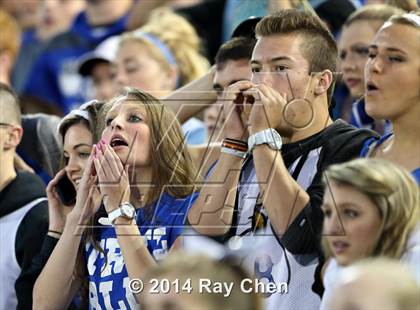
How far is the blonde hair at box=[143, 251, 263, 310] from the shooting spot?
11.4ft

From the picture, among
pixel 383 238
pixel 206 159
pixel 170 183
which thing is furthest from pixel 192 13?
pixel 383 238

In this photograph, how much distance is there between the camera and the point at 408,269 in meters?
3.92

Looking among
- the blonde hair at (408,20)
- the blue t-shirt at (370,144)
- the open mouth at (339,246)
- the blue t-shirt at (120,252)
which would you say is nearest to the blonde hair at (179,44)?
the blue t-shirt at (120,252)

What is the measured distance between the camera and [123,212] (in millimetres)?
4730

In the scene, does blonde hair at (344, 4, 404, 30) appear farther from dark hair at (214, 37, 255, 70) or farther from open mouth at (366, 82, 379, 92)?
open mouth at (366, 82, 379, 92)

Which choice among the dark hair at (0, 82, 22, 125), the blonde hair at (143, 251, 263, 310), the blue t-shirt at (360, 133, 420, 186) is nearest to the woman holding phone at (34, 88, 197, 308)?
the blue t-shirt at (360, 133, 420, 186)

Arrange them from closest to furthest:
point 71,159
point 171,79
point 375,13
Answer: point 71,159 < point 375,13 < point 171,79

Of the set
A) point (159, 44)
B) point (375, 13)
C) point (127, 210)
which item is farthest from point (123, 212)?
point (159, 44)

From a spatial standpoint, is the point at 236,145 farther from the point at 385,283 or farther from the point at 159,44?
the point at 159,44

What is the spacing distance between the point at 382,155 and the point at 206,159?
133 centimetres

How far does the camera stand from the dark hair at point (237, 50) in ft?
18.2

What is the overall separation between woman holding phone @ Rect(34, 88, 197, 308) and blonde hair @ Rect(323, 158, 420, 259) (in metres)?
1.09

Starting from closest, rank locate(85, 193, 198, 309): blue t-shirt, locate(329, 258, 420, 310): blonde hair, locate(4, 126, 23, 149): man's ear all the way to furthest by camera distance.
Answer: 1. locate(329, 258, 420, 310): blonde hair
2. locate(85, 193, 198, 309): blue t-shirt
3. locate(4, 126, 23, 149): man's ear

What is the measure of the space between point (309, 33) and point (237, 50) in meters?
0.66
